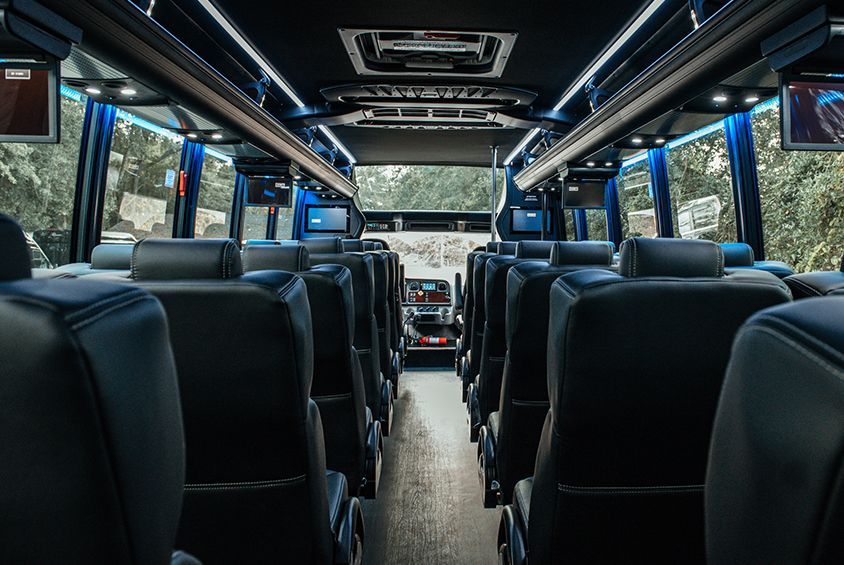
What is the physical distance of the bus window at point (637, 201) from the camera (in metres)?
6.92

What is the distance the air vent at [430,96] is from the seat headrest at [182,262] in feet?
16.7

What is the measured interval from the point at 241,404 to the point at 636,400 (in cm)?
93

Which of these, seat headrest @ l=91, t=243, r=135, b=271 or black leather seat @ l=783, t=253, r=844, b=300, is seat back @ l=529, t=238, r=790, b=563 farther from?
seat headrest @ l=91, t=243, r=135, b=271

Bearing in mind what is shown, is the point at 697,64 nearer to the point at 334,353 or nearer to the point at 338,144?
the point at 334,353

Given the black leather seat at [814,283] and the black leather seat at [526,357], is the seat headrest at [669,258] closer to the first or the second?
the black leather seat at [814,283]

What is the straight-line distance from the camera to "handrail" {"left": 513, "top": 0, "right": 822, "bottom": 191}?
2.41 metres

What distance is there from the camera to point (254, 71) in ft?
19.2

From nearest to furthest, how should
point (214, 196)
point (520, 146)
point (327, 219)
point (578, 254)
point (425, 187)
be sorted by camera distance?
1. point (578, 254)
2. point (214, 196)
3. point (520, 146)
4. point (425, 187)
5. point (327, 219)

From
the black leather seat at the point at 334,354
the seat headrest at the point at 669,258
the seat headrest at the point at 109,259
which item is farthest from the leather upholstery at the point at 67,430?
the seat headrest at the point at 109,259

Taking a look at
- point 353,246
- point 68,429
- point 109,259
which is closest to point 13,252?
point 68,429

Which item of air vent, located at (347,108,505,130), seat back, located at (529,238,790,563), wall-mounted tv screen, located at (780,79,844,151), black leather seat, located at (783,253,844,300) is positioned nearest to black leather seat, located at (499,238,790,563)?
seat back, located at (529,238,790,563)

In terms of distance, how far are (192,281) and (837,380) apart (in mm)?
1213

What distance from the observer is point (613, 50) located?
5078mm

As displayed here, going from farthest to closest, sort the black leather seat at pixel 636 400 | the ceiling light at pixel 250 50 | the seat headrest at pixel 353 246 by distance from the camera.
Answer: the seat headrest at pixel 353 246
the ceiling light at pixel 250 50
the black leather seat at pixel 636 400
